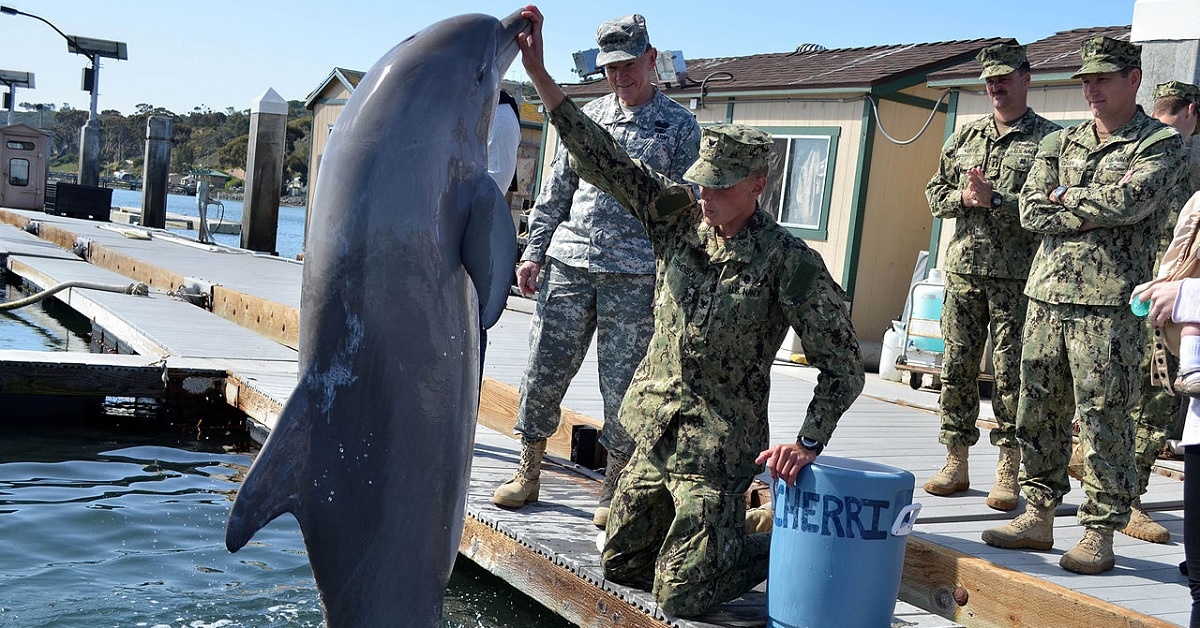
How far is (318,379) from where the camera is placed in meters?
2.95

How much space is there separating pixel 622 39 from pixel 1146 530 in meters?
3.39

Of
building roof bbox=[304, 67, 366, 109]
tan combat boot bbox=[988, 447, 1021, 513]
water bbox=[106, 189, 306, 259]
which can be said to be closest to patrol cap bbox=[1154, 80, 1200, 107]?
tan combat boot bbox=[988, 447, 1021, 513]

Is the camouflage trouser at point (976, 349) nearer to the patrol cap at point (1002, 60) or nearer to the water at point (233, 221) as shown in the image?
the patrol cap at point (1002, 60)

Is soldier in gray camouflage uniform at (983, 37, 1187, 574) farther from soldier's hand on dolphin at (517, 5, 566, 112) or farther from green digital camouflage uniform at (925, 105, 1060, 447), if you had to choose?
soldier's hand on dolphin at (517, 5, 566, 112)

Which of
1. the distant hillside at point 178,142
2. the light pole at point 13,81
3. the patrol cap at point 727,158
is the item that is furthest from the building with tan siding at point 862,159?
the distant hillside at point 178,142

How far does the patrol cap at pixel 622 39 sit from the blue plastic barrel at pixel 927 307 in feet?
20.7

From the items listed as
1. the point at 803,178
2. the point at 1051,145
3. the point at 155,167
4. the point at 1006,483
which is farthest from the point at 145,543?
the point at 155,167

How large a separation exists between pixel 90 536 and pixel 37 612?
1416 mm

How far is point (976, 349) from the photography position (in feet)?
20.1

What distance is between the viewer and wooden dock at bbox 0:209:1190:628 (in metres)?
4.83

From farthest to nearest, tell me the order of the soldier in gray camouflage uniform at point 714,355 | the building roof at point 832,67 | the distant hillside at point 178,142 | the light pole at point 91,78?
the distant hillside at point 178,142
the light pole at point 91,78
the building roof at point 832,67
the soldier in gray camouflage uniform at point 714,355

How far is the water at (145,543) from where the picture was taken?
17.4 ft

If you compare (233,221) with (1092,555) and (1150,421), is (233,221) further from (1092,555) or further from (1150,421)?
(1092,555)

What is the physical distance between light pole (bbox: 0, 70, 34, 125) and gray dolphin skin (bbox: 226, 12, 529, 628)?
4417cm
